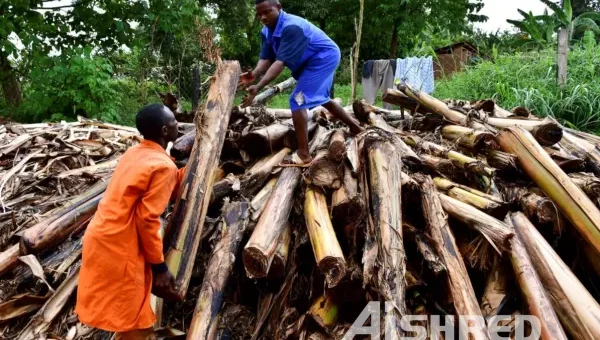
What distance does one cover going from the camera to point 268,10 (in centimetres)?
358

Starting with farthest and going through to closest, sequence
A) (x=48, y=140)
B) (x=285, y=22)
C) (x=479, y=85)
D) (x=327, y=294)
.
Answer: (x=479, y=85)
(x=48, y=140)
(x=285, y=22)
(x=327, y=294)

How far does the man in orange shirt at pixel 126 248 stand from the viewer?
222cm

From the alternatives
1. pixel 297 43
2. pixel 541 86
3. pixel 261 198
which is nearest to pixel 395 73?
pixel 541 86

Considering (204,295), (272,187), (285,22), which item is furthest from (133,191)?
(285,22)

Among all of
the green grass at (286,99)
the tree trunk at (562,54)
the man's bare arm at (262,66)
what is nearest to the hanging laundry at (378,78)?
the green grass at (286,99)

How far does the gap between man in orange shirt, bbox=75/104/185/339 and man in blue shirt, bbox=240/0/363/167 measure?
1294 millimetres

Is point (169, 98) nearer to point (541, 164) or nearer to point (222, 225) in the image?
point (222, 225)

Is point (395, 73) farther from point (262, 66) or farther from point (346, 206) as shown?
point (346, 206)

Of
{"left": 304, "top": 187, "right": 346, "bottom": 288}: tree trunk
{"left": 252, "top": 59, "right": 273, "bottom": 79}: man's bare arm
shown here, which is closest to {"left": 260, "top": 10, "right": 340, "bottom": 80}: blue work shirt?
{"left": 252, "top": 59, "right": 273, "bottom": 79}: man's bare arm

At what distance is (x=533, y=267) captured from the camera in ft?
8.23

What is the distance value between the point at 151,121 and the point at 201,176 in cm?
57

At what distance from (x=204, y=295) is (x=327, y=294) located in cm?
66

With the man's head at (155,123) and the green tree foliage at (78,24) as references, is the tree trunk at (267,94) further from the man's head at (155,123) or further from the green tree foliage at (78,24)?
the green tree foliage at (78,24)

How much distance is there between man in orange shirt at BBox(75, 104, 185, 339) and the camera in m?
2.22
